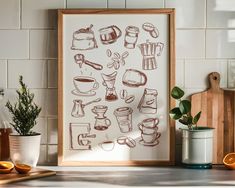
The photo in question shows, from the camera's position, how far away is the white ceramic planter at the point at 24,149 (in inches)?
67.4

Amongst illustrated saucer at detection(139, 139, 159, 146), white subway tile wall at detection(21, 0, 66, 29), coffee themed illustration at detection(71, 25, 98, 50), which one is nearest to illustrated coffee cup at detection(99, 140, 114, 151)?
illustrated saucer at detection(139, 139, 159, 146)

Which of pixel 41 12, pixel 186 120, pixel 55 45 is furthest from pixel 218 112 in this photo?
pixel 41 12

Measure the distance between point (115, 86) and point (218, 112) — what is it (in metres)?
0.40

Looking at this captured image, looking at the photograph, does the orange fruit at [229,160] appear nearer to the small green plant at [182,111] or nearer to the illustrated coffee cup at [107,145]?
the small green plant at [182,111]

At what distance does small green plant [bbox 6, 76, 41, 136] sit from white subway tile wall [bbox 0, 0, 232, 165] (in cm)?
5

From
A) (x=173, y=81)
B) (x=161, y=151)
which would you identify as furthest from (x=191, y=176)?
(x=173, y=81)

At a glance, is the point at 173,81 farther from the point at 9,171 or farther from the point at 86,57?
the point at 9,171

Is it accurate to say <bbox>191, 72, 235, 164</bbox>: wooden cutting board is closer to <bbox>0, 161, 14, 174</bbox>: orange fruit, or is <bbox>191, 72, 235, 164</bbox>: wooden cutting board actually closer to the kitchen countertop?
the kitchen countertop

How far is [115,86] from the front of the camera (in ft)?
5.99

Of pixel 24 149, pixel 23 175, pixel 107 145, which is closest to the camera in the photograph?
pixel 23 175

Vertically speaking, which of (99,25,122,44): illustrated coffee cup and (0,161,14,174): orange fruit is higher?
(99,25,122,44): illustrated coffee cup

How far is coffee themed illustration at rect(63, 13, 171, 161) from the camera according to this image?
1.82 meters

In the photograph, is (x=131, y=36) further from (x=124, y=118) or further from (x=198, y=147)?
(x=198, y=147)

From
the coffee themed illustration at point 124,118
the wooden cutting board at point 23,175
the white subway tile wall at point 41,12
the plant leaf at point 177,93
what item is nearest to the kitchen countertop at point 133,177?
the wooden cutting board at point 23,175
